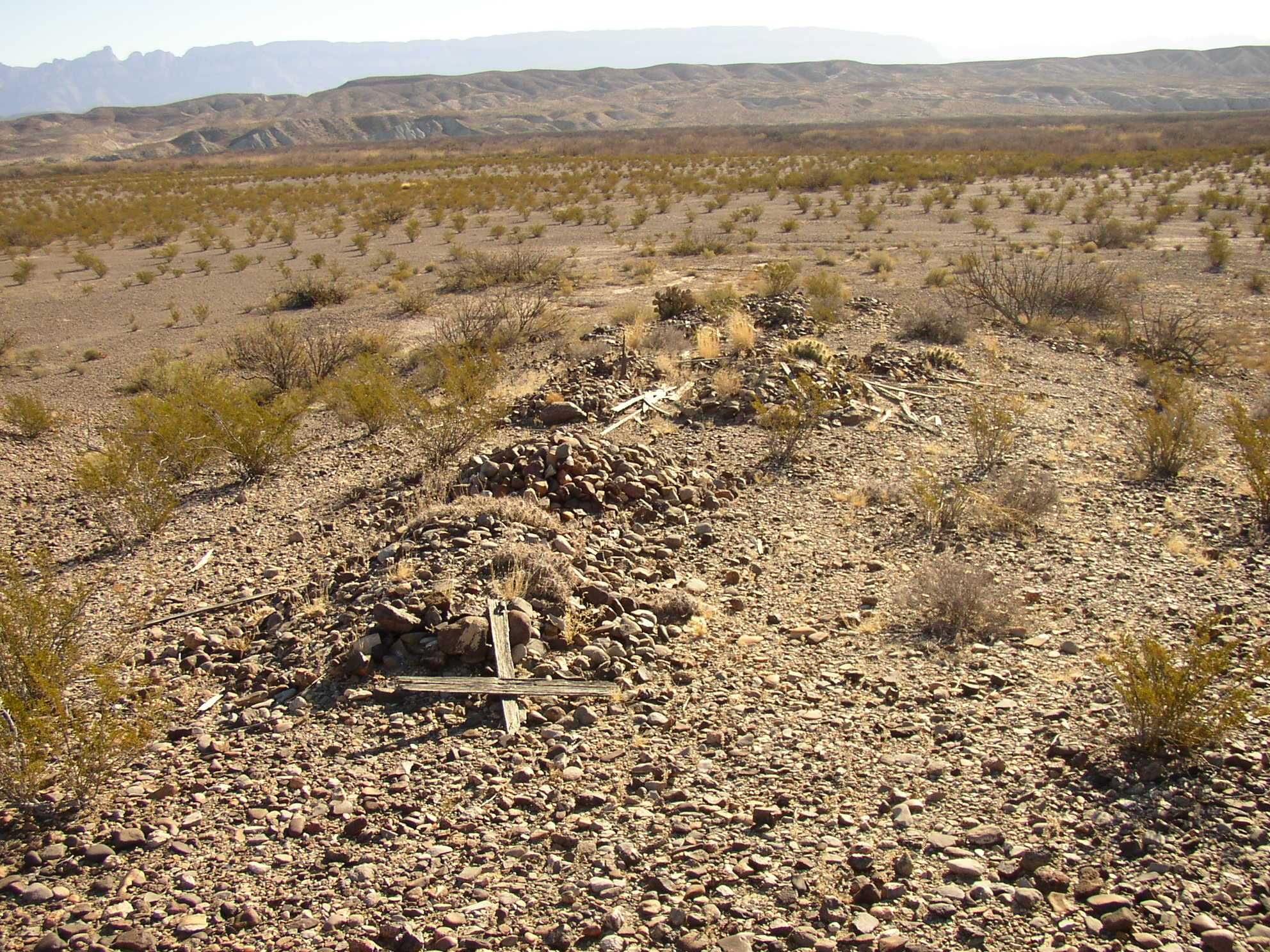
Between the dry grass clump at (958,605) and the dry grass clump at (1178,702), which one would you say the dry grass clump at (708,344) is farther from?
the dry grass clump at (1178,702)

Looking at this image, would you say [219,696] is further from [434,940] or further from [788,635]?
[788,635]

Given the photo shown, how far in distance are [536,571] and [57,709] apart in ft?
10.1

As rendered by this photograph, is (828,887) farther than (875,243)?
No

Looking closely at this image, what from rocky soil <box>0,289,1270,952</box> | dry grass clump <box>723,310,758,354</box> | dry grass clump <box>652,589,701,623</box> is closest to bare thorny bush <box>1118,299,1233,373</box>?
dry grass clump <box>723,310,758,354</box>

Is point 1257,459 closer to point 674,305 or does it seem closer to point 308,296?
point 674,305

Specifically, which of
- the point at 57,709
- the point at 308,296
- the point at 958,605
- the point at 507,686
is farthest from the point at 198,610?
the point at 308,296

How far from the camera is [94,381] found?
618 inches

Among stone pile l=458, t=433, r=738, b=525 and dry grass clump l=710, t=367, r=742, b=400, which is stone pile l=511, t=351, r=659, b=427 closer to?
dry grass clump l=710, t=367, r=742, b=400

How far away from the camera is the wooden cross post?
5453mm

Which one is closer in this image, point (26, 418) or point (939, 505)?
point (939, 505)

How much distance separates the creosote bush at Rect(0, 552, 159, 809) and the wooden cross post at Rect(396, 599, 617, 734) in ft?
5.31

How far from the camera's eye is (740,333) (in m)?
14.3

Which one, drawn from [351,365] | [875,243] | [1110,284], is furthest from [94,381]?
[875,243]

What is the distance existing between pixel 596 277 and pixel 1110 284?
12.2 m
